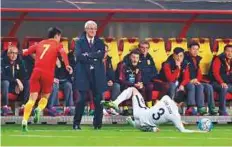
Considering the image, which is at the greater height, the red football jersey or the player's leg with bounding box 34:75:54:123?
the red football jersey

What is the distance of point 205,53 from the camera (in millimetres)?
22938

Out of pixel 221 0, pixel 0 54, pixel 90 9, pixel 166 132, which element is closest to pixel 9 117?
pixel 0 54

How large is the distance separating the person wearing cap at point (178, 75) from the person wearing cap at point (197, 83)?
0.23ft

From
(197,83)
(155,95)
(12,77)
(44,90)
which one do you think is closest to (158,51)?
(197,83)

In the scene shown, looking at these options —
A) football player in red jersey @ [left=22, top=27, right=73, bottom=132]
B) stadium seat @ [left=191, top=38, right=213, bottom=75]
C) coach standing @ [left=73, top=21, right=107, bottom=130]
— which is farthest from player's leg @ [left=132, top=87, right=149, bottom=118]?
stadium seat @ [left=191, top=38, right=213, bottom=75]

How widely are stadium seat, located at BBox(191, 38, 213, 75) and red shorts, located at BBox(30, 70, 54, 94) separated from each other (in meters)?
4.84

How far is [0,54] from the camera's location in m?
21.3

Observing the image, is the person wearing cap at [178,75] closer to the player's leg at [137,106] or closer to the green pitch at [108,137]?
the green pitch at [108,137]

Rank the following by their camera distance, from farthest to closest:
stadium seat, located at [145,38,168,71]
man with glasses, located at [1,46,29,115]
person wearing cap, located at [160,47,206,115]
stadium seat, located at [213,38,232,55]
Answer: stadium seat, located at [213,38,232,55], stadium seat, located at [145,38,168,71], person wearing cap, located at [160,47,206,115], man with glasses, located at [1,46,29,115]

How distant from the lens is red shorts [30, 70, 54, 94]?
Result: 19.0 meters

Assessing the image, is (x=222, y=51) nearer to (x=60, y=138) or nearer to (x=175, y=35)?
(x=175, y=35)

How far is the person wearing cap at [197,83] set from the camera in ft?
72.1

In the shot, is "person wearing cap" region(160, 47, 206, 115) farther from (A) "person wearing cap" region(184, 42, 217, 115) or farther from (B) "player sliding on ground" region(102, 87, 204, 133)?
(B) "player sliding on ground" region(102, 87, 204, 133)

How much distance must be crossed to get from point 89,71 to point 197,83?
3820mm
